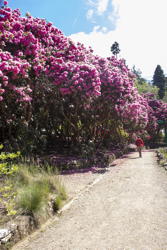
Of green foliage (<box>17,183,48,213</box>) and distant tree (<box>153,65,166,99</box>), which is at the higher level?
distant tree (<box>153,65,166,99</box>)

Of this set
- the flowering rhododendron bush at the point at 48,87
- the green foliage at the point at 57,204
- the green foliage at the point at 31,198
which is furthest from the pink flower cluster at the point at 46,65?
the green foliage at the point at 57,204

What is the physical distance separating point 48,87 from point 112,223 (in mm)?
7566

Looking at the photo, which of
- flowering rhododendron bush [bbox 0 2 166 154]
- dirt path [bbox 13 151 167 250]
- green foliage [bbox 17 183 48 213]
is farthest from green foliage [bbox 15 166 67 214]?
flowering rhododendron bush [bbox 0 2 166 154]

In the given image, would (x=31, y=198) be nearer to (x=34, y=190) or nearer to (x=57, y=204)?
(x=34, y=190)

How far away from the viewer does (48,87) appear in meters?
11.2

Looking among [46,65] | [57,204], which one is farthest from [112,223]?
[46,65]

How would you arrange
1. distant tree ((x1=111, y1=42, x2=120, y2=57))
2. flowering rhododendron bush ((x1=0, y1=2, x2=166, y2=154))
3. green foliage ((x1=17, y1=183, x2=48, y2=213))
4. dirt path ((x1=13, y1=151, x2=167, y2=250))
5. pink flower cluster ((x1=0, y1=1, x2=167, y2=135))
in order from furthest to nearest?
distant tree ((x1=111, y1=42, x2=120, y2=57)) < flowering rhododendron bush ((x1=0, y1=2, x2=166, y2=154)) < pink flower cluster ((x1=0, y1=1, x2=167, y2=135)) < green foliage ((x1=17, y1=183, x2=48, y2=213)) < dirt path ((x1=13, y1=151, x2=167, y2=250))

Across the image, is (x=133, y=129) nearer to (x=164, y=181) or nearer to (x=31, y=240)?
(x=164, y=181)

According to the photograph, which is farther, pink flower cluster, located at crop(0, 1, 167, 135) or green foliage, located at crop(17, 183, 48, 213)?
pink flower cluster, located at crop(0, 1, 167, 135)

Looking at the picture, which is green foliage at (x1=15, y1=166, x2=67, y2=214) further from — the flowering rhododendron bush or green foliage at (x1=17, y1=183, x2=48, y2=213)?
the flowering rhododendron bush

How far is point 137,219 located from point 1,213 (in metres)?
2.55

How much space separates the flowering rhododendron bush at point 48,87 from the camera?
9.27 metres

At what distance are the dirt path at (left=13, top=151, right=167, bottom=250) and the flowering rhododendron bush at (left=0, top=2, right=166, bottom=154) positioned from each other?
398 centimetres

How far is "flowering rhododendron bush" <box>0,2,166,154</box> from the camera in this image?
927 cm
